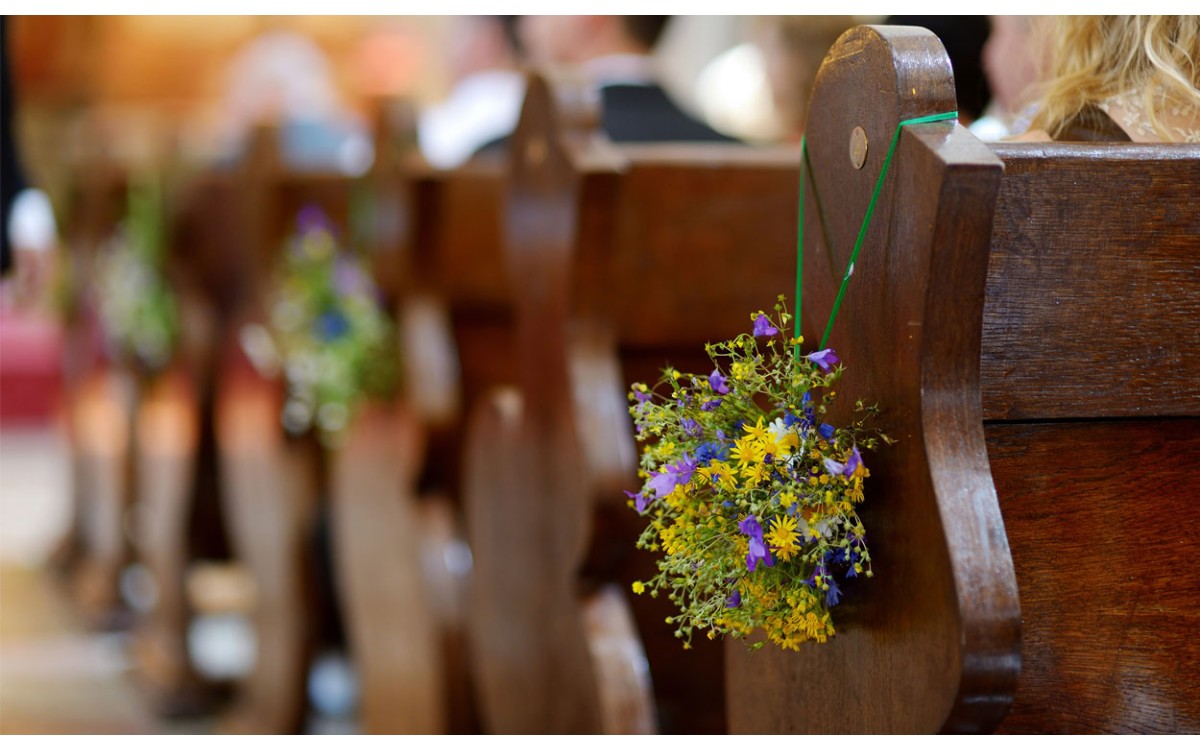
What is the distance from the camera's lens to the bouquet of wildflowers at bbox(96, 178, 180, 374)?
12.7 feet

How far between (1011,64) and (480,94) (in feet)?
9.22

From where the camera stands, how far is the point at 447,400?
253 cm

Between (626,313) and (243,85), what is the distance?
6364mm

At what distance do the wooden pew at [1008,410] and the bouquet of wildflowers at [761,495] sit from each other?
0.11ft

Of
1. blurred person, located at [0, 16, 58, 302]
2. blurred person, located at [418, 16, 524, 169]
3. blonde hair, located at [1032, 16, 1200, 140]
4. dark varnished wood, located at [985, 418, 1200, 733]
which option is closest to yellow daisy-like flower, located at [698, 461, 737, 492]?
dark varnished wood, located at [985, 418, 1200, 733]

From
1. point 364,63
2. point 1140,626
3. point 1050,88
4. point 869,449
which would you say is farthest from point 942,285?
point 364,63

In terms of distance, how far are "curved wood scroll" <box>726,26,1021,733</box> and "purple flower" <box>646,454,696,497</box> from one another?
141 millimetres

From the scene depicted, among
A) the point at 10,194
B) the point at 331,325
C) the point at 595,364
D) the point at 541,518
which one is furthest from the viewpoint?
the point at 10,194

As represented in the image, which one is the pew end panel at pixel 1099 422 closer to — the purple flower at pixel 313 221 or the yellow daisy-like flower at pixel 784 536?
the yellow daisy-like flower at pixel 784 536

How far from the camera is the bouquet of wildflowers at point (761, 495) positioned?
1.02m

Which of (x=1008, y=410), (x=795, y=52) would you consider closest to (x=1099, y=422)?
(x=1008, y=410)

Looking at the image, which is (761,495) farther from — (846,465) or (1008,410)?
(1008,410)

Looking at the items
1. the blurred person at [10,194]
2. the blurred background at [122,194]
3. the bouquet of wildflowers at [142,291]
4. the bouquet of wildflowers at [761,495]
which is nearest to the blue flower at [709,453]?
the bouquet of wildflowers at [761,495]

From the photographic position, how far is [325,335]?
115 inches
